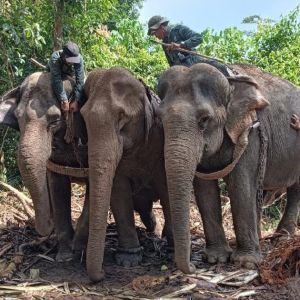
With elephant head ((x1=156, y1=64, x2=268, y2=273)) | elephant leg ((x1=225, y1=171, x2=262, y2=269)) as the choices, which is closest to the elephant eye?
elephant head ((x1=156, y1=64, x2=268, y2=273))

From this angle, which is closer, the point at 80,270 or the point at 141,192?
the point at 80,270

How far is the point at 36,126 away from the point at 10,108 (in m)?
0.60

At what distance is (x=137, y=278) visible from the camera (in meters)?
3.59

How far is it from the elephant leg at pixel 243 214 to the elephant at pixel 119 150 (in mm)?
643

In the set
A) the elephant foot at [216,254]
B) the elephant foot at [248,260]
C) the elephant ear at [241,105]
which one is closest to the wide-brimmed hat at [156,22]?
the elephant ear at [241,105]

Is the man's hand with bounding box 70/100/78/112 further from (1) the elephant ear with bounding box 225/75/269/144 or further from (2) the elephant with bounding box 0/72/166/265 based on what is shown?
(1) the elephant ear with bounding box 225/75/269/144

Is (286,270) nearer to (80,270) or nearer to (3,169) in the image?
(80,270)

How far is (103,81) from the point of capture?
3729mm

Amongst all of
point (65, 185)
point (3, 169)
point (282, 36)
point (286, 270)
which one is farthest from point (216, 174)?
point (282, 36)

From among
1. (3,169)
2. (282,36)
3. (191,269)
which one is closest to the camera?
(191,269)

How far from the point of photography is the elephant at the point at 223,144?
3.32m

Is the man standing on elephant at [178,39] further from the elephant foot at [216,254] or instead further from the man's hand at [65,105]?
the elephant foot at [216,254]

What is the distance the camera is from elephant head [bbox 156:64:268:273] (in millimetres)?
3203

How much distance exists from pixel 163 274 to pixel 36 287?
0.99 meters
